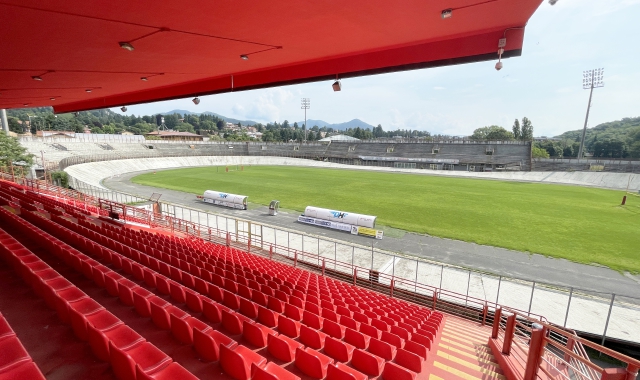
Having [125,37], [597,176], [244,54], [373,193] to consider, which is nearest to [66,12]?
[125,37]

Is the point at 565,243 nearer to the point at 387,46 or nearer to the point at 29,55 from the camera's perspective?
the point at 387,46

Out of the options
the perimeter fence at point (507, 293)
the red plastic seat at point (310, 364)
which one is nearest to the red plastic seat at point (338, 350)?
the red plastic seat at point (310, 364)

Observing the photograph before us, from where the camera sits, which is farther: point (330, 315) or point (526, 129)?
point (526, 129)

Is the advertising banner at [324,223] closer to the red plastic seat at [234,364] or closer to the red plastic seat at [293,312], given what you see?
the red plastic seat at [293,312]

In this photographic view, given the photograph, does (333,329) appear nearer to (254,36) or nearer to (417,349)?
(417,349)

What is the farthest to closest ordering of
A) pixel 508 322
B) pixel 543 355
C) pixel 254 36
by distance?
pixel 508 322
pixel 254 36
pixel 543 355

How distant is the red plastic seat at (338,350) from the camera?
4.31m

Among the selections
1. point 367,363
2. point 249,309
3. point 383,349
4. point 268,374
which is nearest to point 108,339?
point 268,374

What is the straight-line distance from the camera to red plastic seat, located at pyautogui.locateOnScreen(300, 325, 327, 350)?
15.2 ft

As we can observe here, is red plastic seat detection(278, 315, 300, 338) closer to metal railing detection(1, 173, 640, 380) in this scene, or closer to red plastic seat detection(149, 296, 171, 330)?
red plastic seat detection(149, 296, 171, 330)

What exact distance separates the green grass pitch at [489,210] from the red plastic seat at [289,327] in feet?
60.2

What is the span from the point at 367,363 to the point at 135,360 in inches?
115

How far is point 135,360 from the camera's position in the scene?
2.91 meters

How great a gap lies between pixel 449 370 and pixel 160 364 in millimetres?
4652
